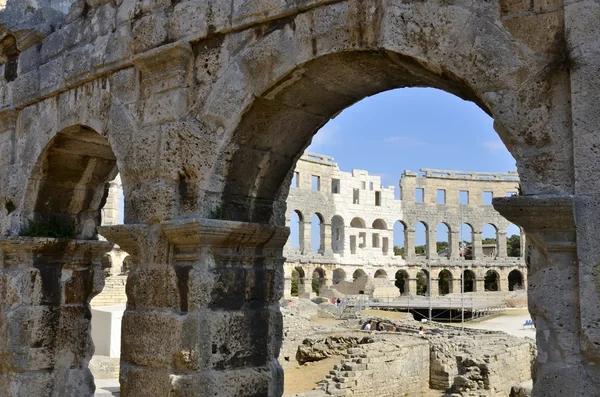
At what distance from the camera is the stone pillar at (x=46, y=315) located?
19.8 ft

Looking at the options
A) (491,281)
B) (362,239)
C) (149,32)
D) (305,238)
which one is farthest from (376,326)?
(491,281)

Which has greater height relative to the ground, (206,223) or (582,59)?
(582,59)

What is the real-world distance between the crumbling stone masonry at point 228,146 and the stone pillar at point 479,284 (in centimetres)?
3942

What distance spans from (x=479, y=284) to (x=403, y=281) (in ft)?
19.0

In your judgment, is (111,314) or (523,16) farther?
(111,314)

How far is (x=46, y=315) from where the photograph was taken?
20.2 feet

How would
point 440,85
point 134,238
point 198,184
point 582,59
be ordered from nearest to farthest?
point 582,59, point 440,85, point 198,184, point 134,238

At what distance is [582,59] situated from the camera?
10.1 ft

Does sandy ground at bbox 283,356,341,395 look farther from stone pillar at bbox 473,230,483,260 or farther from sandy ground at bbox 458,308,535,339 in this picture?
stone pillar at bbox 473,230,483,260

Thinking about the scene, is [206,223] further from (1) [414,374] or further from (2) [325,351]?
(2) [325,351]

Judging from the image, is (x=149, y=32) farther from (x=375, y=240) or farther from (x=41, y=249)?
(x=375, y=240)

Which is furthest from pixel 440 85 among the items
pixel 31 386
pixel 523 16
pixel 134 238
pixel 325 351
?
pixel 325 351

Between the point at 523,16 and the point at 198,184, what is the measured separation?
94.8 inches

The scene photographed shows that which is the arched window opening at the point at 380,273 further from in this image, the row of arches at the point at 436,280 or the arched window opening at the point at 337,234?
the arched window opening at the point at 337,234
